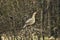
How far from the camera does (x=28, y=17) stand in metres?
6.55

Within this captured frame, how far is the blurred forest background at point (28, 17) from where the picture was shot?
6098mm

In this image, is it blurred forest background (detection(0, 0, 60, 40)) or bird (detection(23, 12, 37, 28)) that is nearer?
blurred forest background (detection(0, 0, 60, 40))

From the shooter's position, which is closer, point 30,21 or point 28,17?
point 30,21

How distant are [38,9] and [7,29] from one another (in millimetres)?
883

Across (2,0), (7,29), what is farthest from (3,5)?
(7,29)

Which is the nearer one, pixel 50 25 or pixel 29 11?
pixel 50 25

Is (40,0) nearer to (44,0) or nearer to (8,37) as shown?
(44,0)

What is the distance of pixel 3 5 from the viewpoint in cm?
682

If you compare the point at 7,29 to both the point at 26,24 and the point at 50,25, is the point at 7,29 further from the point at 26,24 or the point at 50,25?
the point at 50,25

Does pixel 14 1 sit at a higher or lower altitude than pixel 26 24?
higher

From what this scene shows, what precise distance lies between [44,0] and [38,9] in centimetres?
30

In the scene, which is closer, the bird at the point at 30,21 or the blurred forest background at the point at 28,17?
the blurred forest background at the point at 28,17

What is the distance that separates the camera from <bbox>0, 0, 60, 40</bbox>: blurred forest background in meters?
6.10

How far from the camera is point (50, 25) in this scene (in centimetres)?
612
